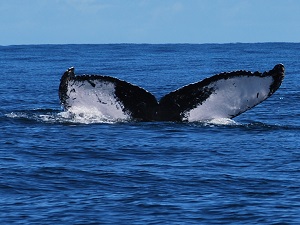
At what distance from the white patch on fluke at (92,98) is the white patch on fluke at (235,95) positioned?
4.31 ft

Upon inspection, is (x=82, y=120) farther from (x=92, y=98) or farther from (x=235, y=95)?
(x=235, y=95)

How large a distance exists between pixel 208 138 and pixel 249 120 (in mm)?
3385

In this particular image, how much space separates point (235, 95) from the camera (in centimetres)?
1386

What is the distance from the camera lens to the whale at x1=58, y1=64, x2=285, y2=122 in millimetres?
13648

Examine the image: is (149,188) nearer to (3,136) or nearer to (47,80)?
(3,136)

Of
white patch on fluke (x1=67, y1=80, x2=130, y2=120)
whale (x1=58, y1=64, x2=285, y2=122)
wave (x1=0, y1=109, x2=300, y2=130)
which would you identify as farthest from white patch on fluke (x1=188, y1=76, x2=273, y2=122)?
white patch on fluke (x1=67, y1=80, x2=130, y2=120)

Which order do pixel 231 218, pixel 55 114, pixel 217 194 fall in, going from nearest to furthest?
pixel 231 218, pixel 217 194, pixel 55 114

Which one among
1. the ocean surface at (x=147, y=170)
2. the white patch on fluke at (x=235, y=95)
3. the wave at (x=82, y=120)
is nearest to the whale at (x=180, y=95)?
the white patch on fluke at (x=235, y=95)

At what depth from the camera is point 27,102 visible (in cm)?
2198

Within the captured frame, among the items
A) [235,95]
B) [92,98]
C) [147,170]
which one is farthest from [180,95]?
[147,170]

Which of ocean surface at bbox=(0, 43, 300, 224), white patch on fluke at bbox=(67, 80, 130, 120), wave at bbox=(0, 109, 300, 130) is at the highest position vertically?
white patch on fluke at bbox=(67, 80, 130, 120)

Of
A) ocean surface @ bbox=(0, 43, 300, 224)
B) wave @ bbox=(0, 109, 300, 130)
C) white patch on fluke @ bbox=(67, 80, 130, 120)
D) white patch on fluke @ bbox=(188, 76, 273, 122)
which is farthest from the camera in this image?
wave @ bbox=(0, 109, 300, 130)

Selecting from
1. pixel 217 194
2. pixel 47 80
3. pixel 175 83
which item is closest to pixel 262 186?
pixel 217 194

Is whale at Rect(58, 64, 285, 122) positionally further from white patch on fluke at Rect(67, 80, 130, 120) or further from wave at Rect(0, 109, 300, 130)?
wave at Rect(0, 109, 300, 130)
